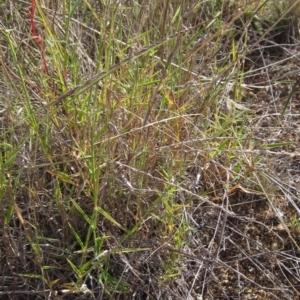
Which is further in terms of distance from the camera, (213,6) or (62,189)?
(213,6)

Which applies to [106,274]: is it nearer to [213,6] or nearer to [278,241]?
[278,241]

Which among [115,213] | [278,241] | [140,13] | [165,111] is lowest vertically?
[278,241]

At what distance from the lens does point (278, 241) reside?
1.40m

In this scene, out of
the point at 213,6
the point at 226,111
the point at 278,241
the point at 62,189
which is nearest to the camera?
the point at 62,189

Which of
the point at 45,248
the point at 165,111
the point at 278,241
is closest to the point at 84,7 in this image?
the point at 165,111

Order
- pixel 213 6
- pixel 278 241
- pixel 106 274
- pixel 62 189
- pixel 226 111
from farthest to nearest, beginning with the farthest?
1. pixel 213 6
2. pixel 226 111
3. pixel 278 241
4. pixel 62 189
5. pixel 106 274

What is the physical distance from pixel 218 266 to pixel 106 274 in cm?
27

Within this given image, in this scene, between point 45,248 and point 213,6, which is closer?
point 45,248

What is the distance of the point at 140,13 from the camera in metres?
1.31

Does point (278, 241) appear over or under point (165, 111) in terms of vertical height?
under

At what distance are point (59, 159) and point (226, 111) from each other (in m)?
0.49

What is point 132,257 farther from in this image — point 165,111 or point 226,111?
point 226,111

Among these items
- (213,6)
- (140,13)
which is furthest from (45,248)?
(213,6)

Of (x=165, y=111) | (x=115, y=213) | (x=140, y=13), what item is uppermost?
(x=140, y=13)
